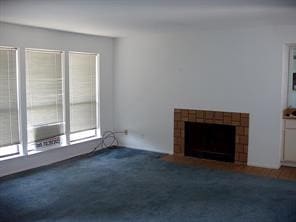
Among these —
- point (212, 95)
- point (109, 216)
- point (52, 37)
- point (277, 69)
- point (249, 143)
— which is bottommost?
point (109, 216)

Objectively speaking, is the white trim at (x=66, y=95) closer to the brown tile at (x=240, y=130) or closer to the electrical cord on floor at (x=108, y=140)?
the electrical cord on floor at (x=108, y=140)

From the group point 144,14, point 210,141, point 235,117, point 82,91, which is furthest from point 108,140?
point 144,14

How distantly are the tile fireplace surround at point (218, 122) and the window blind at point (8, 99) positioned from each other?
2.72 m

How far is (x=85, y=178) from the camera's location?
4.86 meters

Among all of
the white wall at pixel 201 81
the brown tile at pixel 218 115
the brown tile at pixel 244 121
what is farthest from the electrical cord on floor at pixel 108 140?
the brown tile at pixel 244 121

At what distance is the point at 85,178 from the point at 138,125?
2077 millimetres

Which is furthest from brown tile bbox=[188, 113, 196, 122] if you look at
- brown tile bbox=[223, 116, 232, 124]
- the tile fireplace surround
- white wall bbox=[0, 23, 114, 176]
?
white wall bbox=[0, 23, 114, 176]

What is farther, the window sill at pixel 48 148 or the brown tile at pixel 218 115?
the brown tile at pixel 218 115

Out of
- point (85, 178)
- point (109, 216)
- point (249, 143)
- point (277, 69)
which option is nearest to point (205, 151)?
point (249, 143)

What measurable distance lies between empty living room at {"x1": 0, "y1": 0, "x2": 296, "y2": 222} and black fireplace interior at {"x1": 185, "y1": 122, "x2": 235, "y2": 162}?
0.02 meters

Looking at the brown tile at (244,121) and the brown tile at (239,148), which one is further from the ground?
the brown tile at (244,121)

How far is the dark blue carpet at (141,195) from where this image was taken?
11.9 ft

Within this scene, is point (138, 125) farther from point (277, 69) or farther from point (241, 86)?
point (277, 69)

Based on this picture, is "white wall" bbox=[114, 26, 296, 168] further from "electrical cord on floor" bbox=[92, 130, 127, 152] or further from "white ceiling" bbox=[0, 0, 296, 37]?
"white ceiling" bbox=[0, 0, 296, 37]
